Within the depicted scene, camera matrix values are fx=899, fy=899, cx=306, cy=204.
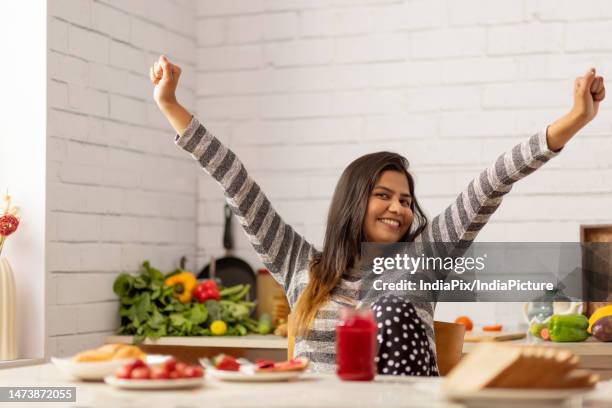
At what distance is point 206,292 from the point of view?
3.47 meters

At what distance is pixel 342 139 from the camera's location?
3717mm

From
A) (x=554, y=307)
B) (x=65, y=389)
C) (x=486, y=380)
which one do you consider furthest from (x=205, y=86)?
(x=486, y=380)

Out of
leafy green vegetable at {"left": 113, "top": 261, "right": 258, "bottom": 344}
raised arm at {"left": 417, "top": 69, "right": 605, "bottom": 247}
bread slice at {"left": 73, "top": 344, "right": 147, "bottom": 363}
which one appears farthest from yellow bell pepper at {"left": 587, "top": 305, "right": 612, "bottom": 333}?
bread slice at {"left": 73, "top": 344, "right": 147, "bottom": 363}

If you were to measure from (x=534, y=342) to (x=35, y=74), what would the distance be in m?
1.93

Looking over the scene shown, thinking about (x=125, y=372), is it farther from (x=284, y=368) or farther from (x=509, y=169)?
(x=509, y=169)

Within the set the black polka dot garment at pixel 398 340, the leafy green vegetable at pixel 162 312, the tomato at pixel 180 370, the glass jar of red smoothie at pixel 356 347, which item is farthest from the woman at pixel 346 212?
the leafy green vegetable at pixel 162 312

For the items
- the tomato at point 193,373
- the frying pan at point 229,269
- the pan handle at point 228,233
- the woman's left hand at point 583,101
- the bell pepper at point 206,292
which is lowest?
the tomato at point 193,373

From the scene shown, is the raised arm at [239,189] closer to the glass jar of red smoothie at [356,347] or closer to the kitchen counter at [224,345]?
the kitchen counter at [224,345]

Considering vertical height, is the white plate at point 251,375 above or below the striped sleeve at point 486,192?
below

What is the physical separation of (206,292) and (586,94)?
1.86 metres

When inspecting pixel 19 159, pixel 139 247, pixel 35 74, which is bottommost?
pixel 139 247

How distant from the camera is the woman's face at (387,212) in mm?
2545

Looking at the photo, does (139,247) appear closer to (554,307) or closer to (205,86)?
(205,86)

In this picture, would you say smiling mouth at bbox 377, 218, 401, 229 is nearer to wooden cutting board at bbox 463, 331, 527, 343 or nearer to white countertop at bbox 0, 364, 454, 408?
wooden cutting board at bbox 463, 331, 527, 343
